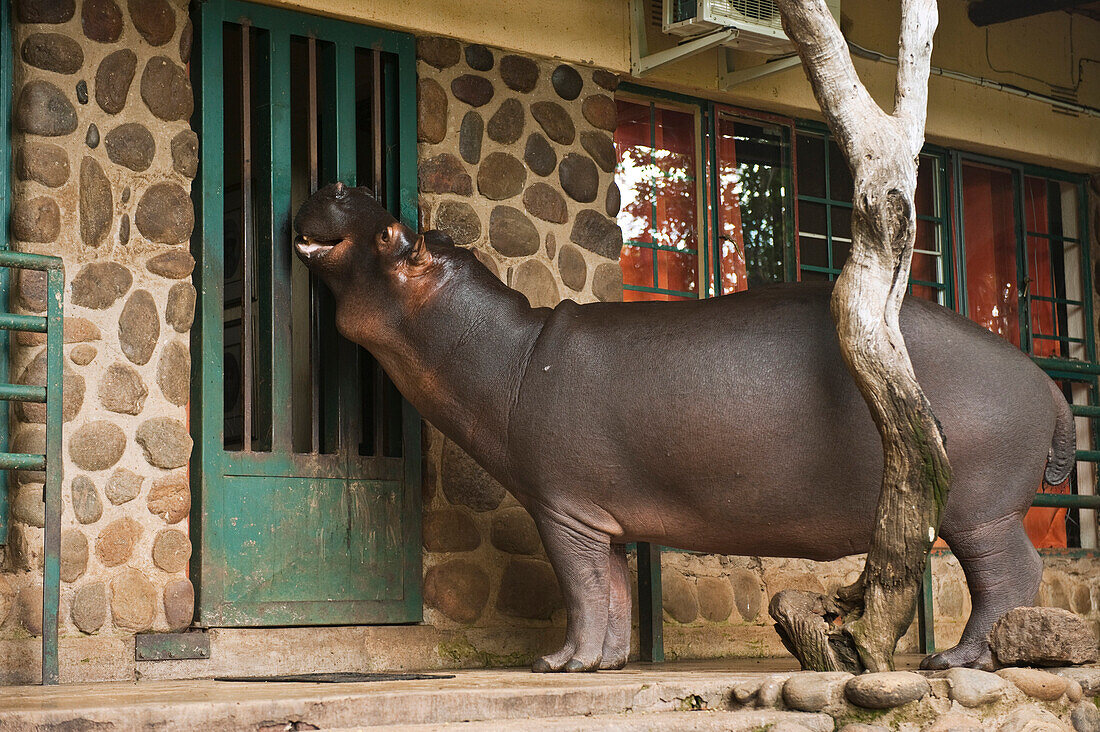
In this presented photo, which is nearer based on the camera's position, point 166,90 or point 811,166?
point 166,90

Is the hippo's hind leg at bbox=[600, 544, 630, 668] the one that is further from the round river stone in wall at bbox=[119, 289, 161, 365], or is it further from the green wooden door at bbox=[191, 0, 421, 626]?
the round river stone in wall at bbox=[119, 289, 161, 365]

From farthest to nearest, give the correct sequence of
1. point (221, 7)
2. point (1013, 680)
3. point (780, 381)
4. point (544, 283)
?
point (544, 283) < point (221, 7) < point (780, 381) < point (1013, 680)

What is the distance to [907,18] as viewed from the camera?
4387 mm

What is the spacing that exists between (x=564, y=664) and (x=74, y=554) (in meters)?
1.69

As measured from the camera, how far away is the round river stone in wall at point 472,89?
575 cm

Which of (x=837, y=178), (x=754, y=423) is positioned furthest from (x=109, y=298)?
(x=837, y=178)

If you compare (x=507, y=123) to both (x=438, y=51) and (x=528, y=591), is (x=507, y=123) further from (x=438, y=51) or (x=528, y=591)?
(x=528, y=591)

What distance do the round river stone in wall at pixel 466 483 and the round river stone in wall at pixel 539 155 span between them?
1.29m

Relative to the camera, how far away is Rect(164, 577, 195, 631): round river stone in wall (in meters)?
4.76

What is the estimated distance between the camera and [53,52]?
4766 millimetres

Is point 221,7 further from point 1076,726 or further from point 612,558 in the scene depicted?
point 1076,726

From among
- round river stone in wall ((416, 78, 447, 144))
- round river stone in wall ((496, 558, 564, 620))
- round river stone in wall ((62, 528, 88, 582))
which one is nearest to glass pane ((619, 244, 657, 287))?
round river stone in wall ((416, 78, 447, 144))

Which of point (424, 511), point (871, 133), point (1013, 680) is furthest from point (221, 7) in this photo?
point (1013, 680)

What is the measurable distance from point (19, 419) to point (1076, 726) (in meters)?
3.55
